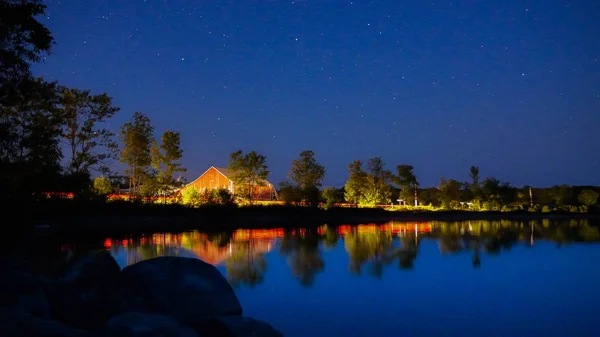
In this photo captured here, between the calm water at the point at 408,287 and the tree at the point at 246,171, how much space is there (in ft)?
124

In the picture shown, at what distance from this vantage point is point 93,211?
33250 mm

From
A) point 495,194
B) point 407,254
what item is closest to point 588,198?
point 495,194

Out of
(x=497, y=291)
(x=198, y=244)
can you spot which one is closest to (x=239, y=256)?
(x=198, y=244)

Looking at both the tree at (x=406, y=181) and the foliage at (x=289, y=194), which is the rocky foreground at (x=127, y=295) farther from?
the tree at (x=406, y=181)

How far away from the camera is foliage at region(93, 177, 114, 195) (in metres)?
39.1

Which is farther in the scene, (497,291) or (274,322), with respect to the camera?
(497,291)

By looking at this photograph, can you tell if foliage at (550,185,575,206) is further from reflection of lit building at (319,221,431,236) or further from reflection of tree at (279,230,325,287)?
reflection of tree at (279,230,325,287)

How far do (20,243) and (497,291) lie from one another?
16.9 m

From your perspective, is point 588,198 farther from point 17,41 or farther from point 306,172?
point 17,41

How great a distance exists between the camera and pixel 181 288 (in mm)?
7168

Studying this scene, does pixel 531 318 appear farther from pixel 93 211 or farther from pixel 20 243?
pixel 93 211

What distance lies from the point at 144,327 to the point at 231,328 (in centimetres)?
107

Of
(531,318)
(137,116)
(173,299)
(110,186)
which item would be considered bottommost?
(531,318)

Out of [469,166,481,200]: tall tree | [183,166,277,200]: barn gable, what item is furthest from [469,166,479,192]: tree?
[183,166,277,200]: barn gable
